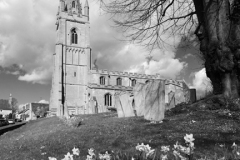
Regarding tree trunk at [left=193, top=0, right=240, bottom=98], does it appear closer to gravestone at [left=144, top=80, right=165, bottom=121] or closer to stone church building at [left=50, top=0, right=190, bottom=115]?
gravestone at [left=144, top=80, right=165, bottom=121]

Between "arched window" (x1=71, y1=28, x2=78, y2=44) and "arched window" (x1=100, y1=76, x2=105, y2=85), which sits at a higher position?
"arched window" (x1=71, y1=28, x2=78, y2=44)

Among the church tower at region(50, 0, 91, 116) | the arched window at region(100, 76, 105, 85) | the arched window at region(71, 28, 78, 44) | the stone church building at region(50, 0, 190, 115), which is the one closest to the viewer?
the stone church building at region(50, 0, 190, 115)

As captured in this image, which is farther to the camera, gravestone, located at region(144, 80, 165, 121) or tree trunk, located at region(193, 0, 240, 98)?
gravestone, located at region(144, 80, 165, 121)

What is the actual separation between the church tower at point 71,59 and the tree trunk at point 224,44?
38.4m

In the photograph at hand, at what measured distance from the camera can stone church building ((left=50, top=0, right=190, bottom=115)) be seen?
147ft

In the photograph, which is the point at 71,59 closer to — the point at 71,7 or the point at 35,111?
the point at 71,7

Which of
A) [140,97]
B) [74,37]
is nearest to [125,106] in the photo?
[140,97]

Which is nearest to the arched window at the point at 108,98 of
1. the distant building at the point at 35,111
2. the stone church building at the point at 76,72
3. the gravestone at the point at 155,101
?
the stone church building at the point at 76,72

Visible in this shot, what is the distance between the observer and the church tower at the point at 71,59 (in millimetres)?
45500

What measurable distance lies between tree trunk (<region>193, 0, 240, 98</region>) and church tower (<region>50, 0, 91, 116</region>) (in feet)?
126

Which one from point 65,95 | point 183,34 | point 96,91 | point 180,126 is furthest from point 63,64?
point 180,126

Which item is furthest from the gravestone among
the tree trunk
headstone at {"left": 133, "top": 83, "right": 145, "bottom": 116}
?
the tree trunk

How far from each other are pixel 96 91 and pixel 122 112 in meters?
28.7

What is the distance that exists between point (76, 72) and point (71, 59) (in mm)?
2938
